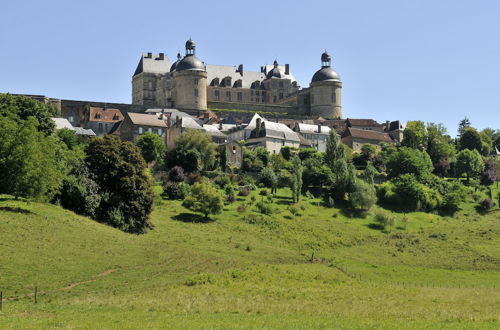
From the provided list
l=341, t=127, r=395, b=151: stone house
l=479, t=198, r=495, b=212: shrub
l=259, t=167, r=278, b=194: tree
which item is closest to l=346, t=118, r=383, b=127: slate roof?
l=341, t=127, r=395, b=151: stone house

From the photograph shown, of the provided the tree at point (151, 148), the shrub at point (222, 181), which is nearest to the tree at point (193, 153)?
the tree at point (151, 148)

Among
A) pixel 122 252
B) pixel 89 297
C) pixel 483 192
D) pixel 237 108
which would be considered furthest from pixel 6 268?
pixel 237 108

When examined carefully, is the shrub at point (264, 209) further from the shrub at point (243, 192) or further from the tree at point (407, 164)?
the tree at point (407, 164)

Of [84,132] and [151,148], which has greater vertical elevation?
[84,132]

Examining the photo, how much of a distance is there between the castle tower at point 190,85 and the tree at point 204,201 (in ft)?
180

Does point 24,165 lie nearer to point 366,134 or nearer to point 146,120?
point 146,120

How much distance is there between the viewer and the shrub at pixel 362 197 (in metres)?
74.8

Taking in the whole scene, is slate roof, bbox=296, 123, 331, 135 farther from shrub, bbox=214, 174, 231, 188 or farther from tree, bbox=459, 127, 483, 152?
shrub, bbox=214, 174, 231, 188

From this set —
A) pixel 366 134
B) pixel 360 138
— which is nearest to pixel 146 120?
pixel 360 138

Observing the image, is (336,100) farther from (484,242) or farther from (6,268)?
(6,268)

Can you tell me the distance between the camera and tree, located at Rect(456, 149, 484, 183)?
320 feet

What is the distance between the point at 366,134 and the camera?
113 m

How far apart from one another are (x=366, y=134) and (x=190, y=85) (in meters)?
30.4

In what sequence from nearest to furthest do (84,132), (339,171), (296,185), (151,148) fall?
1. (296,185)
2. (151,148)
3. (339,171)
4. (84,132)
